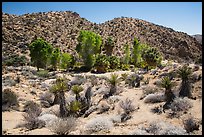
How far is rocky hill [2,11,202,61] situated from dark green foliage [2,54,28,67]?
3477mm

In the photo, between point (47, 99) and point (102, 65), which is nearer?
point (47, 99)

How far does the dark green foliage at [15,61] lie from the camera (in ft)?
194

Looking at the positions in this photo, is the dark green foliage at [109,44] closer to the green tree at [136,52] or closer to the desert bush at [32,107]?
the green tree at [136,52]

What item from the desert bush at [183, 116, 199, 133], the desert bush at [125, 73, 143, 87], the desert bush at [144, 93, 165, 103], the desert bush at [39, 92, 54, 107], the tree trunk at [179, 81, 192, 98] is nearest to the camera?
the desert bush at [183, 116, 199, 133]

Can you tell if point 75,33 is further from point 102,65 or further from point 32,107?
point 32,107

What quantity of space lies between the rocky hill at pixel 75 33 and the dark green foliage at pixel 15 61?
3.48m

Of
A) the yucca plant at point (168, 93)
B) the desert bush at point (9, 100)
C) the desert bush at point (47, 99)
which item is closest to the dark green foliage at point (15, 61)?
the desert bush at point (47, 99)

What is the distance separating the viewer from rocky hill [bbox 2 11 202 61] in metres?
75.8

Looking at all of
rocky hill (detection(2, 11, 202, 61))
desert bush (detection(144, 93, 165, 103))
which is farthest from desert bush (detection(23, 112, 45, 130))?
rocky hill (detection(2, 11, 202, 61))

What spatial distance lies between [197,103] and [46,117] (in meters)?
9.18

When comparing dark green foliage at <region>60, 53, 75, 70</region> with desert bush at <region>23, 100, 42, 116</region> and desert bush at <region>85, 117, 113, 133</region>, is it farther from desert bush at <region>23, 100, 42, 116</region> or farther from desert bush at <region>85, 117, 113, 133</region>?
desert bush at <region>85, 117, 113, 133</region>

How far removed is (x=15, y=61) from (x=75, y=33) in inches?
1140

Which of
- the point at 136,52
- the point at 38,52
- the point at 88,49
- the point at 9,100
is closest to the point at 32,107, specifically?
the point at 9,100

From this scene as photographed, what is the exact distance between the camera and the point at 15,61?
60188 mm
